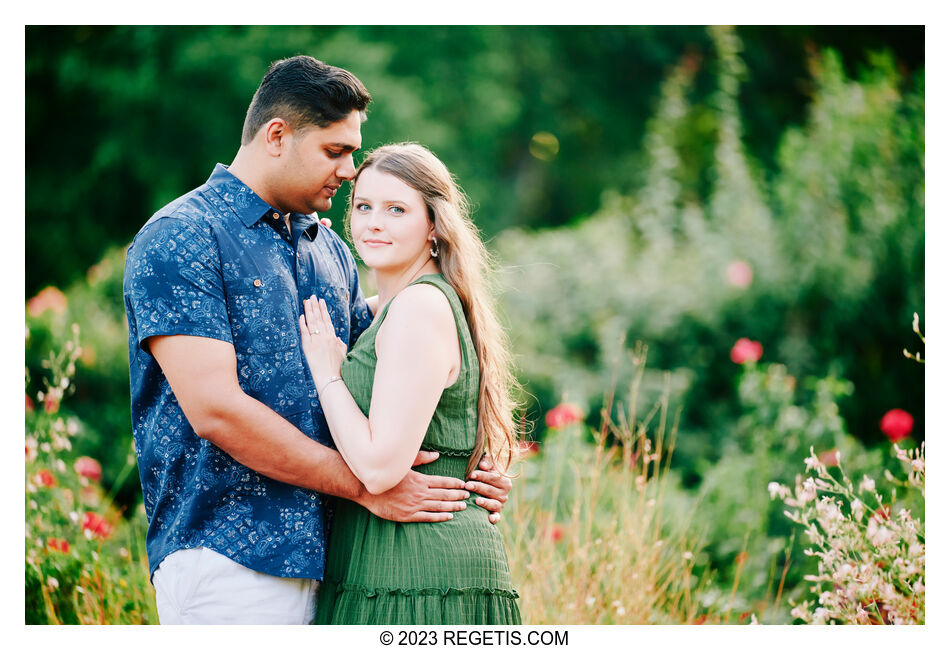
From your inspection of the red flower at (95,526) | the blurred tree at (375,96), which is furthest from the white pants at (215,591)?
the blurred tree at (375,96)

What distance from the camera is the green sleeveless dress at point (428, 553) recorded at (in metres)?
2.31

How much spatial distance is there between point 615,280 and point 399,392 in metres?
4.25

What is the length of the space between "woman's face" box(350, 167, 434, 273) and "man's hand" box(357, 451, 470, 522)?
62 cm

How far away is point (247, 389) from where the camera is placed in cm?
235

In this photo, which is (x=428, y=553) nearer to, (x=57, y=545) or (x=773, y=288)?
(x=57, y=545)

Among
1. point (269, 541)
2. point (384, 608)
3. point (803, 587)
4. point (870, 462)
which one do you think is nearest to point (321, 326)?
point (269, 541)

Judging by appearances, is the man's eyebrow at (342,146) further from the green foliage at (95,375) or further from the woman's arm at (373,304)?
the green foliage at (95,375)

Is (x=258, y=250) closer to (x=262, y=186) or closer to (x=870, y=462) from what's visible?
(x=262, y=186)

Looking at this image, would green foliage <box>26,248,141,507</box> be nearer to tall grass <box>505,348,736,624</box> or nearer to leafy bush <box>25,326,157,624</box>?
leafy bush <box>25,326,157,624</box>

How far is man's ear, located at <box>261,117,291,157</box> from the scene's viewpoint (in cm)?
246

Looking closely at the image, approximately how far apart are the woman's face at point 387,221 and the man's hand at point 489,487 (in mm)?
697

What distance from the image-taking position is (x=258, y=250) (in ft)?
7.89

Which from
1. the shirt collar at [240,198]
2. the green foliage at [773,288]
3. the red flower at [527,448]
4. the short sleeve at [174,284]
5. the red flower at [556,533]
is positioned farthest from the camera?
the green foliage at [773,288]
